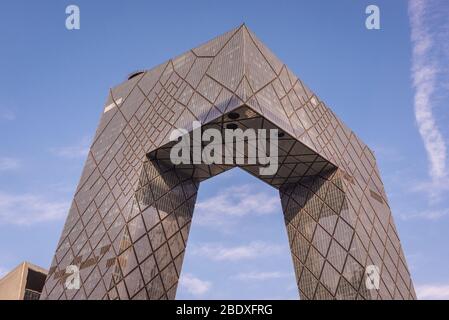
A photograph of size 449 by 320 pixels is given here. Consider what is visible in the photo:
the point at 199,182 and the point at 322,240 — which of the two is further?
the point at 199,182

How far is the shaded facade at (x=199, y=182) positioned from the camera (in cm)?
2877

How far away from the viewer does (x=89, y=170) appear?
119 feet

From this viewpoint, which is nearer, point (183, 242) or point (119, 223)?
point (119, 223)

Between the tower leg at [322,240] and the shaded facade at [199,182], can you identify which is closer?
the shaded facade at [199,182]

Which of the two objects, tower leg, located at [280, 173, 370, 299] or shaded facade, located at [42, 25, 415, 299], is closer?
shaded facade, located at [42, 25, 415, 299]

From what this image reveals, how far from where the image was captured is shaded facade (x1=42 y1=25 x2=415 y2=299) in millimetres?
28766

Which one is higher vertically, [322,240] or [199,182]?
[199,182]

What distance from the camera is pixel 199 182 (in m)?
35.6

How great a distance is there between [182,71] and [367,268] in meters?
19.0

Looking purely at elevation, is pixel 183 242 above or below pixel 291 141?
below
